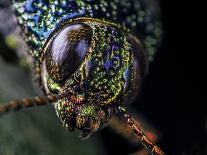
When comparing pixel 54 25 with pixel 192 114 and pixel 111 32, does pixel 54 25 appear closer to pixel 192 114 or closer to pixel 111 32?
pixel 111 32

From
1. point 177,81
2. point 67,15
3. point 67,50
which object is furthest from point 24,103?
point 177,81

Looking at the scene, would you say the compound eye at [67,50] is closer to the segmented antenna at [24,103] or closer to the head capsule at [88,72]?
the head capsule at [88,72]

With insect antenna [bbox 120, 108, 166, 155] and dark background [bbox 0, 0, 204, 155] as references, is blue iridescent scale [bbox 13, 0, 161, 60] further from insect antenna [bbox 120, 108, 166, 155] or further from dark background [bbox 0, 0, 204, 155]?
dark background [bbox 0, 0, 204, 155]

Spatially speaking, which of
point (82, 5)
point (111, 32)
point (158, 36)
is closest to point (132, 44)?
point (111, 32)

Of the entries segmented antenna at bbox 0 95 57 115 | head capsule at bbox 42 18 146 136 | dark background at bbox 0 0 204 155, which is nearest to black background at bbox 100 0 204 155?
dark background at bbox 0 0 204 155

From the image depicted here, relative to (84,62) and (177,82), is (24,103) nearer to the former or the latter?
(84,62)
